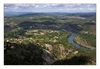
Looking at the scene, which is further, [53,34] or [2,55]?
[53,34]

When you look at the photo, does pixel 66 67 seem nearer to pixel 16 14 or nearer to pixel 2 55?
pixel 2 55

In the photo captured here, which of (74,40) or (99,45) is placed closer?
(99,45)

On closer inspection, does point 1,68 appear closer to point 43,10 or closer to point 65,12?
point 43,10

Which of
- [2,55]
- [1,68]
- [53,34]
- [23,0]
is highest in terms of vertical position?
[23,0]

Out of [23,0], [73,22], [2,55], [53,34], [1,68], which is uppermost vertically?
[23,0]

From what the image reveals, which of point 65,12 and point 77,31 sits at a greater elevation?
point 65,12

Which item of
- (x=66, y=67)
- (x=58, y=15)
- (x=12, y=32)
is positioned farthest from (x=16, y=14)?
(x=66, y=67)

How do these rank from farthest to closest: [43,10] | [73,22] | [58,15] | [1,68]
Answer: [73,22] → [58,15] → [43,10] → [1,68]

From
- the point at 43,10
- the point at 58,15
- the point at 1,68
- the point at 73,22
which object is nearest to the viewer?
the point at 1,68

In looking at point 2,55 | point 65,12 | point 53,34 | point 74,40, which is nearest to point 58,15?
point 65,12
